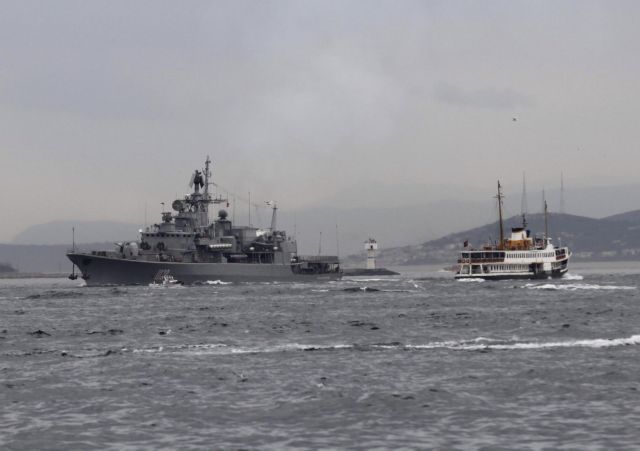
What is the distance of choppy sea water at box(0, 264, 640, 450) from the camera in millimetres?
24953

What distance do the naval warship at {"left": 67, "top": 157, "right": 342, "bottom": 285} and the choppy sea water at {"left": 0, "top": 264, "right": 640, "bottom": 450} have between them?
8137 centimetres

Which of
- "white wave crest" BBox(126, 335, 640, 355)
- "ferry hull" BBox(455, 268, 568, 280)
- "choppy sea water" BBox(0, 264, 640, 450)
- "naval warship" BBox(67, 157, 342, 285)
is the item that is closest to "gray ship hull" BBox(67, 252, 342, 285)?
"naval warship" BBox(67, 157, 342, 285)

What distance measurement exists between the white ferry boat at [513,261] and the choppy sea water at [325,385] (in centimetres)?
9743

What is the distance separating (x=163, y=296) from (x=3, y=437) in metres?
83.4

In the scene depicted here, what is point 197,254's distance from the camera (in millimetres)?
149750

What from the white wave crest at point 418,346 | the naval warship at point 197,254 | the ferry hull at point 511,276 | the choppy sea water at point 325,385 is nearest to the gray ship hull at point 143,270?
the naval warship at point 197,254

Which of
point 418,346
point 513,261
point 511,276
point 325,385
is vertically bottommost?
point 325,385

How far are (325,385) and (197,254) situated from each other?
11860 cm

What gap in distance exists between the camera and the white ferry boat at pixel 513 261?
16050 centimetres

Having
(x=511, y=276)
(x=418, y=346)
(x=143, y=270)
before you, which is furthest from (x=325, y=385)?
(x=511, y=276)

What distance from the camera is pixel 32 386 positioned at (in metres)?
33.8

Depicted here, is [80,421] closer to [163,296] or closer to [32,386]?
[32,386]

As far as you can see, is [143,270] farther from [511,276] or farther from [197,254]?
[511,276]

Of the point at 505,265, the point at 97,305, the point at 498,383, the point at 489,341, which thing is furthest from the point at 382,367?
the point at 505,265
